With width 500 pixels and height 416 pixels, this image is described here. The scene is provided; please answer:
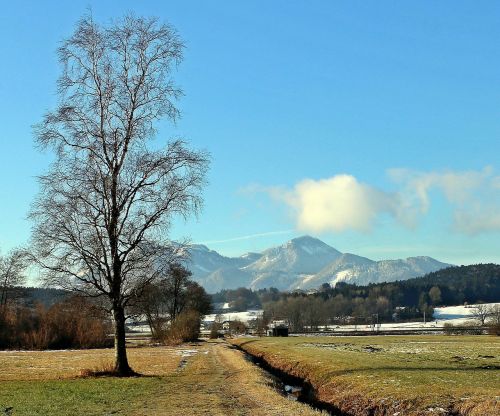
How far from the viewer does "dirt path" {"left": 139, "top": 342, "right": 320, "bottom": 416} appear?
20.7 m

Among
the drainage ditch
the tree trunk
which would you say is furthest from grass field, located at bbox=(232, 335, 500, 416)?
the tree trunk

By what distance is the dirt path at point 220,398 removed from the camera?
2066 cm

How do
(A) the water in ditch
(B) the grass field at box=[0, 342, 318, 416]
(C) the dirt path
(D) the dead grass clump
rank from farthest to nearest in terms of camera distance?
1. (D) the dead grass clump
2. (A) the water in ditch
3. (B) the grass field at box=[0, 342, 318, 416]
4. (C) the dirt path

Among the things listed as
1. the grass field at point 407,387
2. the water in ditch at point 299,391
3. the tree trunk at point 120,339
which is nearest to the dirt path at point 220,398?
the water in ditch at point 299,391

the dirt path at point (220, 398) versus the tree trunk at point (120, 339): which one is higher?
the tree trunk at point (120, 339)

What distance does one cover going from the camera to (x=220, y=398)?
24.5 m

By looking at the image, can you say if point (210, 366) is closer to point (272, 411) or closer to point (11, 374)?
point (11, 374)

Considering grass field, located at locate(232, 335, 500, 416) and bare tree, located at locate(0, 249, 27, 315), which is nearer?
grass field, located at locate(232, 335, 500, 416)

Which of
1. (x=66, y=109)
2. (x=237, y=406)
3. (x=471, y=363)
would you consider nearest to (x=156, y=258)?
(x=66, y=109)

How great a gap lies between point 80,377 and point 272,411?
17.9 metres

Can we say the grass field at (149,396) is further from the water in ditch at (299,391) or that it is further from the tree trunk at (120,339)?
the tree trunk at (120,339)

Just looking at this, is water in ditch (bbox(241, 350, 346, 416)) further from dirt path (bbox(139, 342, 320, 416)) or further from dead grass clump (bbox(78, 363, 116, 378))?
dead grass clump (bbox(78, 363, 116, 378))

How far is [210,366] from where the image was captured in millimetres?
43812

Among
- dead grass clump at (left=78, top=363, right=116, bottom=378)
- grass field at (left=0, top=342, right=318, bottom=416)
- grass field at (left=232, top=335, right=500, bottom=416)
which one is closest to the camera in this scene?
grass field at (left=0, top=342, right=318, bottom=416)
